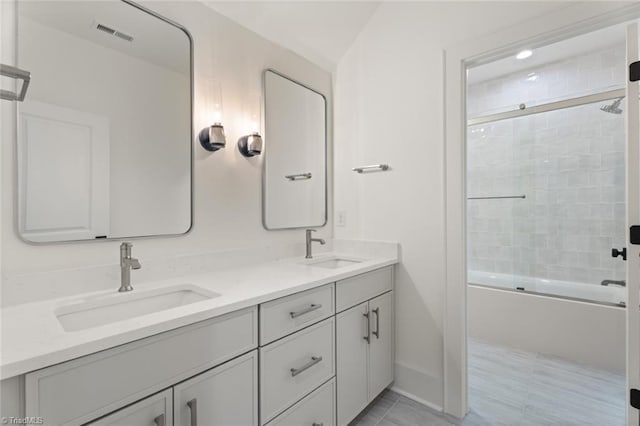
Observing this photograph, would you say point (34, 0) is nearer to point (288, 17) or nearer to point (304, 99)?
point (288, 17)

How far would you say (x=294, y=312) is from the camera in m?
1.28

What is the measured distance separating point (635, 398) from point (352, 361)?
127 cm

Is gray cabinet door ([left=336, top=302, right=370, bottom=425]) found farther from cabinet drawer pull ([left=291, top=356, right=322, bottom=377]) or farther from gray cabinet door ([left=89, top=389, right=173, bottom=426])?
gray cabinet door ([left=89, top=389, right=173, bottom=426])

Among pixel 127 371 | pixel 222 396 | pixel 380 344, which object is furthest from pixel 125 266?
Answer: pixel 380 344

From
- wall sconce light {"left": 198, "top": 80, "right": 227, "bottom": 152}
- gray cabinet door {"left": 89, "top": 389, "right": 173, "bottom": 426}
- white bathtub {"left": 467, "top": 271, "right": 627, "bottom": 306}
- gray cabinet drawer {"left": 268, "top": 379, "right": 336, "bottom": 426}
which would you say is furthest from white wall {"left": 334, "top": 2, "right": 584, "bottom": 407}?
gray cabinet door {"left": 89, "top": 389, "right": 173, "bottom": 426}

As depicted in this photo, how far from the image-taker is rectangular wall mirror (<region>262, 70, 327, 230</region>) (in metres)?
1.94

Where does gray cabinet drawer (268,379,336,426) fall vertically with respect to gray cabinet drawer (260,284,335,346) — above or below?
below

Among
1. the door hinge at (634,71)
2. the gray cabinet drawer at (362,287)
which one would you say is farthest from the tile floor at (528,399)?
the door hinge at (634,71)

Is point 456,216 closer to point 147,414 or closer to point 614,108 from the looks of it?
point 147,414

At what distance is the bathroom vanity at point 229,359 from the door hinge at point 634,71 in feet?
4.81

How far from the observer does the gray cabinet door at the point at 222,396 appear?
92 centimetres

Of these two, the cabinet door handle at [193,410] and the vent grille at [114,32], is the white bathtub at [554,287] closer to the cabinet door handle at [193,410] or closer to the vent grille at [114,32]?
the cabinet door handle at [193,410]

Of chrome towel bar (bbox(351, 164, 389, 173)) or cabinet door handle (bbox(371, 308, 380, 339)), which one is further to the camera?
chrome towel bar (bbox(351, 164, 389, 173))

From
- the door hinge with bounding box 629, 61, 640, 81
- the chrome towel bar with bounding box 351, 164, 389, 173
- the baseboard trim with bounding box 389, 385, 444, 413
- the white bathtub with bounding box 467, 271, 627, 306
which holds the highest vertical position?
the door hinge with bounding box 629, 61, 640, 81
